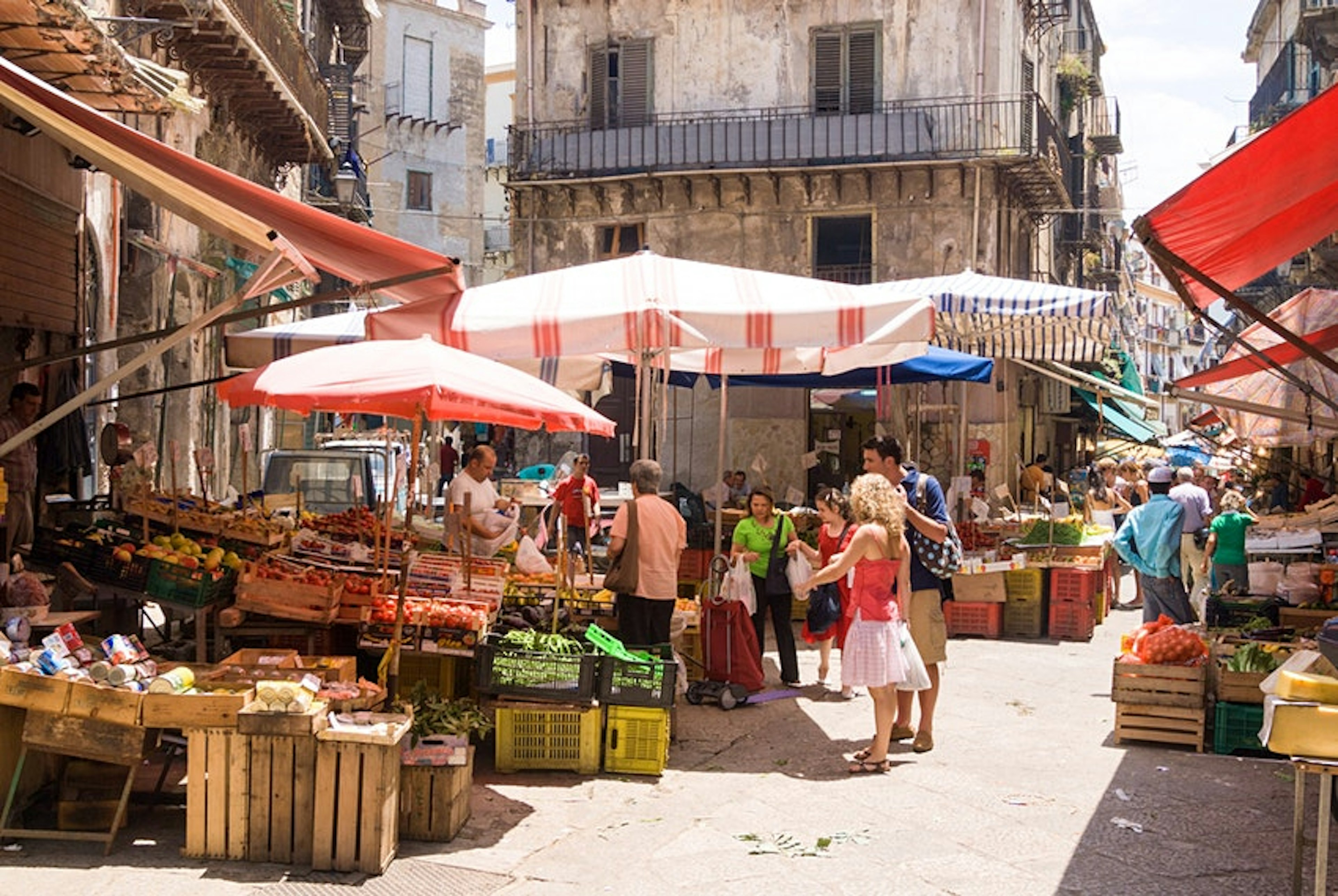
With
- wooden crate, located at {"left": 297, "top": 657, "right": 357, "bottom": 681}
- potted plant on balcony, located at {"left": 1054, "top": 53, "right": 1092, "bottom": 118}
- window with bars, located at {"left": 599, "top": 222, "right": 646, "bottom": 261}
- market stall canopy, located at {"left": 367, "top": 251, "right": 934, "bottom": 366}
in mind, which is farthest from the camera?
potted plant on balcony, located at {"left": 1054, "top": 53, "right": 1092, "bottom": 118}

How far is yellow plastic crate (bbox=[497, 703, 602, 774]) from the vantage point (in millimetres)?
8055

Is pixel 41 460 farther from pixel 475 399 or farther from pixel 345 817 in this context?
pixel 345 817

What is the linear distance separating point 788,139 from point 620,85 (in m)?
3.83

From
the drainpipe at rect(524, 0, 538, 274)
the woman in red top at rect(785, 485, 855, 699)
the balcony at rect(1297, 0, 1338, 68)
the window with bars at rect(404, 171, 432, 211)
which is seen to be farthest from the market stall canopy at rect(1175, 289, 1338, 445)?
the window with bars at rect(404, 171, 432, 211)

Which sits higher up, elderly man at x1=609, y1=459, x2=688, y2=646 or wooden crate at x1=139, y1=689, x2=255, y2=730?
elderly man at x1=609, y1=459, x2=688, y2=646

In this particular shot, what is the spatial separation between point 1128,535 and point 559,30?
19059 millimetres

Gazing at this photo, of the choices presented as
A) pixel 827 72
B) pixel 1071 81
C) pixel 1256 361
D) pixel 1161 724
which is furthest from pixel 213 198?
pixel 1071 81

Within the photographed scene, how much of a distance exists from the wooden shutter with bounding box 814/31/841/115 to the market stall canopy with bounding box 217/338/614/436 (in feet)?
61.5

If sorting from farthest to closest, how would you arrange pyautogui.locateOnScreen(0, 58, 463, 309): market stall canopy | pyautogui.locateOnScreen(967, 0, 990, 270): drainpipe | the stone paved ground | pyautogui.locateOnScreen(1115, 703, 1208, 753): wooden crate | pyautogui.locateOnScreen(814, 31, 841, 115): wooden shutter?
pyautogui.locateOnScreen(814, 31, 841, 115): wooden shutter, pyautogui.locateOnScreen(967, 0, 990, 270): drainpipe, pyautogui.locateOnScreen(1115, 703, 1208, 753): wooden crate, pyautogui.locateOnScreen(0, 58, 463, 309): market stall canopy, the stone paved ground

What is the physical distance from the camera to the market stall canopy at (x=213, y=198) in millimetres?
6562

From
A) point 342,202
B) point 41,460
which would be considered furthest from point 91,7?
point 342,202

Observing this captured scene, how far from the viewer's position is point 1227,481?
97.0 feet

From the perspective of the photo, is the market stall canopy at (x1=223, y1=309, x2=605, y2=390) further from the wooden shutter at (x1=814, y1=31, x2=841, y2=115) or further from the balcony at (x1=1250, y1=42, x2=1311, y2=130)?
the balcony at (x1=1250, y1=42, x2=1311, y2=130)

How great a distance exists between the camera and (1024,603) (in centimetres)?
1454
